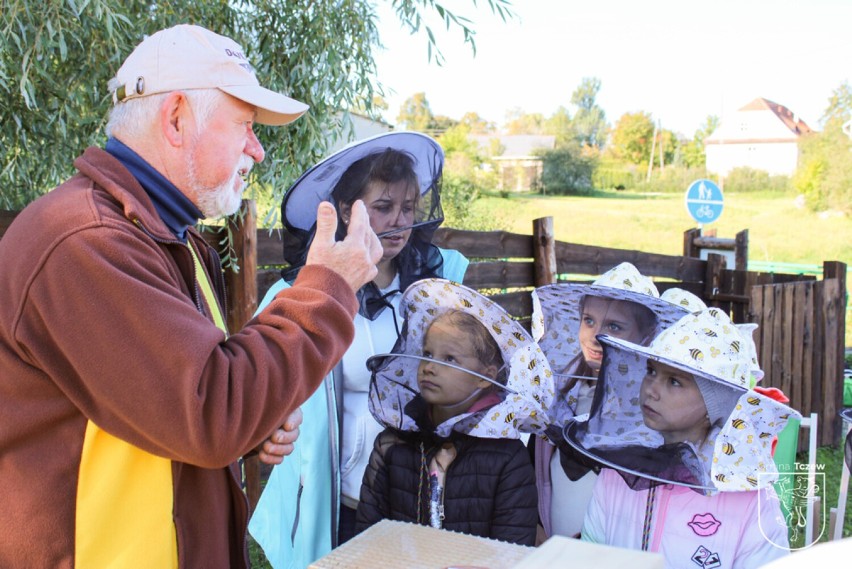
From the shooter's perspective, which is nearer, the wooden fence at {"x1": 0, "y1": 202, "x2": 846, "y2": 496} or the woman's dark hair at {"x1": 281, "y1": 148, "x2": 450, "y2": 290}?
the woman's dark hair at {"x1": 281, "y1": 148, "x2": 450, "y2": 290}

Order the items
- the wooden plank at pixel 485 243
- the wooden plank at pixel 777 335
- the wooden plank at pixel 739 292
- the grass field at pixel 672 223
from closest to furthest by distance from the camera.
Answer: the wooden plank at pixel 485 243, the wooden plank at pixel 777 335, the wooden plank at pixel 739 292, the grass field at pixel 672 223

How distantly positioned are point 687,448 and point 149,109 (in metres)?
1.62

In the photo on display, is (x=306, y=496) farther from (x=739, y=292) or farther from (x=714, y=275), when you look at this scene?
(x=714, y=275)

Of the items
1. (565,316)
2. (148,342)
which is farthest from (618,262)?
(148,342)

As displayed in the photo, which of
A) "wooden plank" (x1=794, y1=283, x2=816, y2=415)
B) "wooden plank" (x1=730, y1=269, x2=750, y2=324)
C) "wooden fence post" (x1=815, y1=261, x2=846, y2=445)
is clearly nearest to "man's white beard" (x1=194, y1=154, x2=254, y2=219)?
"wooden plank" (x1=794, y1=283, x2=816, y2=415)

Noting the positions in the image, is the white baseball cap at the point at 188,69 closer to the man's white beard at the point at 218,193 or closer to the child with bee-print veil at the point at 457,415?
the man's white beard at the point at 218,193

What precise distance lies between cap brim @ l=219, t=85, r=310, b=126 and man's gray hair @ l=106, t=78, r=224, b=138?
0.04m

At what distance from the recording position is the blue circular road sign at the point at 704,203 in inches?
387

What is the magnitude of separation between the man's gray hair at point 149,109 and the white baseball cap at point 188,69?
12 mm

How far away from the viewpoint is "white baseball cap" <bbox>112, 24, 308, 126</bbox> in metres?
1.62

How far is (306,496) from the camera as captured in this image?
2371 millimetres

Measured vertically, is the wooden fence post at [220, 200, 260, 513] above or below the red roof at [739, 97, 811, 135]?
below

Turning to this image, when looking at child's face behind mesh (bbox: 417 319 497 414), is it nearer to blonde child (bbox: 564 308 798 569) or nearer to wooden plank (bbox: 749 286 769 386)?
blonde child (bbox: 564 308 798 569)

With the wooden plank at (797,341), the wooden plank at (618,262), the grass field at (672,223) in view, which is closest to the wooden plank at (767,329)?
the wooden plank at (797,341)
